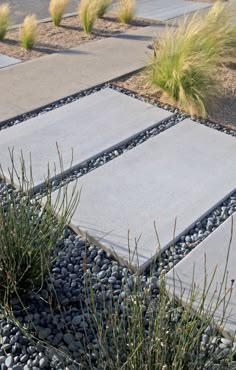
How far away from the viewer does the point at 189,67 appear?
4.48 meters

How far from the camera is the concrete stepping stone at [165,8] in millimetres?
7782

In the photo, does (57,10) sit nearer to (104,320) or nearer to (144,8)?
(144,8)

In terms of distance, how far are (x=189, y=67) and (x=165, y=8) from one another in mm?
4301

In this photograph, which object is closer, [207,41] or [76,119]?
[76,119]

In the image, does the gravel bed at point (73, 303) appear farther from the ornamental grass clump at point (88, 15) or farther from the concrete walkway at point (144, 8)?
the concrete walkway at point (144, 8)

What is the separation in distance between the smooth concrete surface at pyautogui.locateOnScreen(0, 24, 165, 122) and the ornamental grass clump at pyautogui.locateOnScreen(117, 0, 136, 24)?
2.82ft

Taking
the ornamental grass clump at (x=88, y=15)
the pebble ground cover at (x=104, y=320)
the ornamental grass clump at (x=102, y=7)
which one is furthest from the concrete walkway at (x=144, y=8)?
the pebble ground cover at (x=104, y=320)

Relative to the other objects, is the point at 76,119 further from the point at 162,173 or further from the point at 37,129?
the point at 162,173

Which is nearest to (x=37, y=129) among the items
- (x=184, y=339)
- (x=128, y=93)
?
(x=128, y=93)

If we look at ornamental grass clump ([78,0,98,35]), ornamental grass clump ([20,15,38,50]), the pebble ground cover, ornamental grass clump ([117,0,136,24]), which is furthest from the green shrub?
ornamental grass clump ([117,0,136,24])

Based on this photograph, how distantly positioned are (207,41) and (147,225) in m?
2.85

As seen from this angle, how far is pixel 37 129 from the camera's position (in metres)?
4.04

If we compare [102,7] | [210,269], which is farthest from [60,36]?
[210,269]

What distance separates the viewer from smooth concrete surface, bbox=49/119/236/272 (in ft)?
9.64
